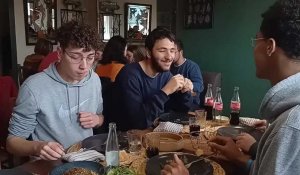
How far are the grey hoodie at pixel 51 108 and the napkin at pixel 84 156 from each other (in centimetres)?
36

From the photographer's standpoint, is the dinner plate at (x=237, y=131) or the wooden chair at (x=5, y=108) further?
the wooden chair at (x=5, y=108)

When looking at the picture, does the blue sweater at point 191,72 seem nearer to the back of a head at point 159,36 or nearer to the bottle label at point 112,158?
the back of a head at point 159,36

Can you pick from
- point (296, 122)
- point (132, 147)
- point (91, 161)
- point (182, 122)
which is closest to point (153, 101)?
point (182, 122)

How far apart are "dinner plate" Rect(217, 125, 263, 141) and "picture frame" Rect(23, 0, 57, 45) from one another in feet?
10.4

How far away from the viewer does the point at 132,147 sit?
4.99 ft

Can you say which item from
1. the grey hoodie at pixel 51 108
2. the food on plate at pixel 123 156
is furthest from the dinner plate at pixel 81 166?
the grey hoodie at pixel 51 108

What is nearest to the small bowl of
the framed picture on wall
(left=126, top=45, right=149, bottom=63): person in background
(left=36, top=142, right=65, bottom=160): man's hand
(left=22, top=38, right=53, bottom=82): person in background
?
(left=36, top=142, right=65, bottom=160): man's hand

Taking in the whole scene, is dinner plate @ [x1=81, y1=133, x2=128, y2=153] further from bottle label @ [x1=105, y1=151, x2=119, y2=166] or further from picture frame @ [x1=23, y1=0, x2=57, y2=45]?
picture frame @ [x1=23, y1=0, x2=57, y2=45]

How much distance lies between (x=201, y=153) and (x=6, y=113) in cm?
161

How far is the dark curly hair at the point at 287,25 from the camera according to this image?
3.11 feet

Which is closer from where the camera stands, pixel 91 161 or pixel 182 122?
pixel 91 161

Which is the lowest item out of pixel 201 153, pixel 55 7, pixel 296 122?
pixel 201 153

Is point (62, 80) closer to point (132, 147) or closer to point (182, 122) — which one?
point (132, 147)

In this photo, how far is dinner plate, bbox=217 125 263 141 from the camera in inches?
68.9
